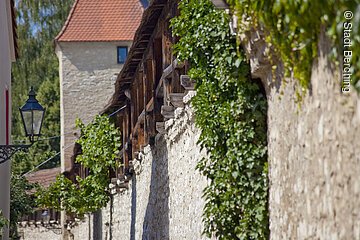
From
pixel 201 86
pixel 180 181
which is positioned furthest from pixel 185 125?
pixel 201 86

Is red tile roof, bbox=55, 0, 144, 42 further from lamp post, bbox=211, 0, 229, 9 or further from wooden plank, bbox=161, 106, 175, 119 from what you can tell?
lamp post, bbox=211, 0, 229, 9

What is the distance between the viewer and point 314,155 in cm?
587

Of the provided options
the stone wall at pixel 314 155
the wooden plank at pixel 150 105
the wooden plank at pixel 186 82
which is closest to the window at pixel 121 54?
the wooden plank at pixel 150 105

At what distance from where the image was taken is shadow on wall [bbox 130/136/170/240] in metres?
14.9

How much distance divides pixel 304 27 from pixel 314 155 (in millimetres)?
777

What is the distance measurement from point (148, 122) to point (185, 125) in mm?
4825

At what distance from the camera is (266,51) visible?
6887mm

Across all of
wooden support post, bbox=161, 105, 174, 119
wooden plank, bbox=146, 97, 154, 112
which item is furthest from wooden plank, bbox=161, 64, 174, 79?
wooden plank, bbox=146, 97, 154, 112

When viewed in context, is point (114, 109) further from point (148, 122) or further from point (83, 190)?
point (148, 122)

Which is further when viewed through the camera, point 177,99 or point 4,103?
point 4,103

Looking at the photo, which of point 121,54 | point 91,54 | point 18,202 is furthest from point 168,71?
point 91,54

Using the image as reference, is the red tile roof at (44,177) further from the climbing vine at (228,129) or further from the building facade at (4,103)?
the climbing vine at (228,129)

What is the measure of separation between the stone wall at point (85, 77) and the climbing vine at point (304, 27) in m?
33.4

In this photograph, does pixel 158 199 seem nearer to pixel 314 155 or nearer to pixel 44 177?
pixel 314 155
